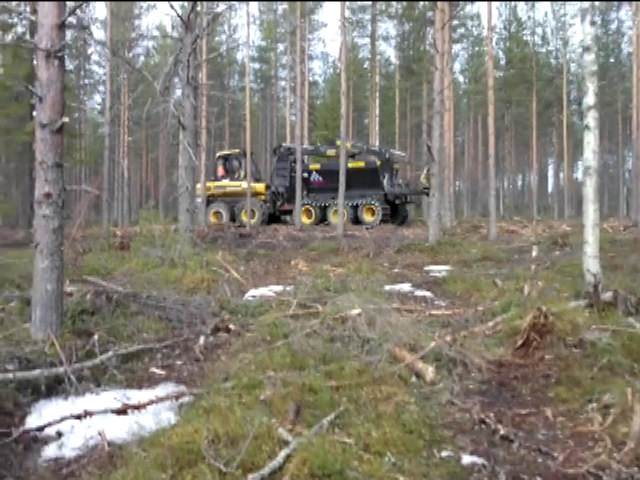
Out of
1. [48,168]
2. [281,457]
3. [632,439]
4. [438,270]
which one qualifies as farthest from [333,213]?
[281,457]

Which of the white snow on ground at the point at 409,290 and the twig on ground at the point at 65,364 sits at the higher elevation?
the white snow on ground at the point at 409,290

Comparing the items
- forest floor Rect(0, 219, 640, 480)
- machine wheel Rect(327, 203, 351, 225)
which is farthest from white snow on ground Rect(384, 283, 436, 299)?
machine wheel Rect(327, 203, 351, 225)

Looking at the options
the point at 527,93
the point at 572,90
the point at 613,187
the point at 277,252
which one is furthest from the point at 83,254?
the point at 613,187

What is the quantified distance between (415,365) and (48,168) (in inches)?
158

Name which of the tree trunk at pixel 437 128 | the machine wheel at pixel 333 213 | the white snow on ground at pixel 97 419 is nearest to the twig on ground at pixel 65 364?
the white snow on ground at pixel 97 419

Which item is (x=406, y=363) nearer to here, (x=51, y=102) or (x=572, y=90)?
(x=51, y=102)

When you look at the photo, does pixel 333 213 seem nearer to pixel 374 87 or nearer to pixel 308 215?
pixel 308 215

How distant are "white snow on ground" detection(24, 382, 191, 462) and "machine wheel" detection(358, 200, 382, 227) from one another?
14861 millimetres

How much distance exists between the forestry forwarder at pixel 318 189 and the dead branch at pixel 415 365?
549 inches

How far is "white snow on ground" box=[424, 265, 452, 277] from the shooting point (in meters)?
11.0

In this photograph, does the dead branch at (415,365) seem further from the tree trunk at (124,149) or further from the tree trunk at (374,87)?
the tree trunk at (124,149)

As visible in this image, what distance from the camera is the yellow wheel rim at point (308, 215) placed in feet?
69.6

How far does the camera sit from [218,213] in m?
21.9

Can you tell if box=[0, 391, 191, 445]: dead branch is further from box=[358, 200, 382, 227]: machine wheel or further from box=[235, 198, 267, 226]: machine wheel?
box=[235, 198, 267, 226]: machine wheel
